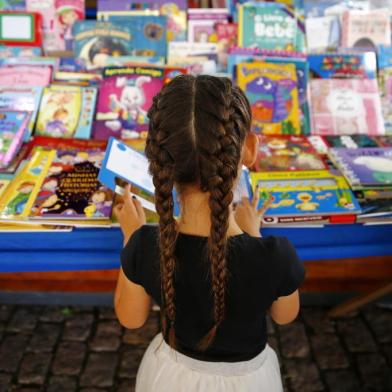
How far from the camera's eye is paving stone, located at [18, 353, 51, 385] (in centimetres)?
190

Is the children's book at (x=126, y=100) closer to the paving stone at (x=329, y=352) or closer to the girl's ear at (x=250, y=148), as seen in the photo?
the girl's ear at (x=250, y=148)

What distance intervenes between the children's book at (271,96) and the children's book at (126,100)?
385 millimetres

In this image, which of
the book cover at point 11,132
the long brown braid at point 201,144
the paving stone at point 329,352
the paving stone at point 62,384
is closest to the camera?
the long brown braid at point 201,144

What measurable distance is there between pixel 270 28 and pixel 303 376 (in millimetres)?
1524

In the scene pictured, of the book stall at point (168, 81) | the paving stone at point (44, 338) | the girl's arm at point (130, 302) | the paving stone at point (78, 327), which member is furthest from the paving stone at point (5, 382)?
the girl's arm at point (130, 302)

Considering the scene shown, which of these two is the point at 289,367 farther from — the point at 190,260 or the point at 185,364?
the point at 190,260

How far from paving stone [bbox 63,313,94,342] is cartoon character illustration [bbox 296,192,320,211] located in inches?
46.4

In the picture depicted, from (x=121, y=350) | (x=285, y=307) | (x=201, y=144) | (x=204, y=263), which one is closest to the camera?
(x=201, y=144)

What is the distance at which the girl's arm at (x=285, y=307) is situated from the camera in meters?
1.11

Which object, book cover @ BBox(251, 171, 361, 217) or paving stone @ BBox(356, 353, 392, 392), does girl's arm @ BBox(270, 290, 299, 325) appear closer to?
book cover @ BBox(251, 171, 361, 217)

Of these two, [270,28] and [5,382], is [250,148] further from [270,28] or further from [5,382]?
[5,382]

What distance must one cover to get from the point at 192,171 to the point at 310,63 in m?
1.40

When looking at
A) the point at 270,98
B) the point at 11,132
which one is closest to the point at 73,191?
the point at 11,132

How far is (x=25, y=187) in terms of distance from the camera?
1596 mm
